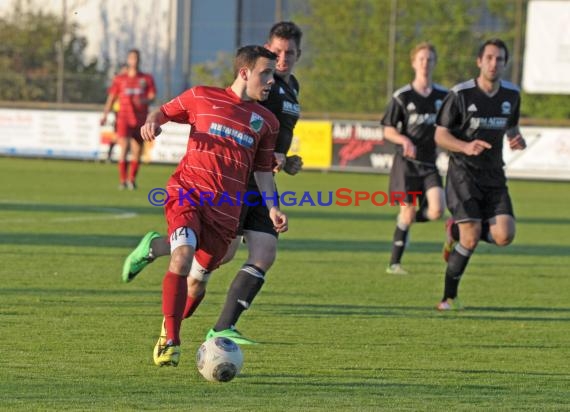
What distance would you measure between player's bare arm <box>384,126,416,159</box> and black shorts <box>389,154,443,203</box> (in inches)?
10.0

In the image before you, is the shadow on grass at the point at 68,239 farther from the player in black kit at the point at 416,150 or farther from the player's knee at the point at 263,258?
the player's knee at the point at 263,258

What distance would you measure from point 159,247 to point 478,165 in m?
3.14

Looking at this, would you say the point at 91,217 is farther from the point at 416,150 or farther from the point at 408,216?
the point at 416,150

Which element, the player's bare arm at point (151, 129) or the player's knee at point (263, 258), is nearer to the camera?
the player's bare arm at point (151, 129)

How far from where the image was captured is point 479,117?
10258 mm

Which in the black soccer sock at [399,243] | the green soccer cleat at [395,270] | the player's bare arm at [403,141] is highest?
the player's bare arm at [403,141]

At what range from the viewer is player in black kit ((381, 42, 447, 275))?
41.7 ft

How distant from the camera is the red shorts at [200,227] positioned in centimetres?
735

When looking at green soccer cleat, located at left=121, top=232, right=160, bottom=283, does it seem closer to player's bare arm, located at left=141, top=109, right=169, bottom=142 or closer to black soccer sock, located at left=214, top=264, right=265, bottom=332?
black soccer sock, located at left=214, top=264, right=265, bottom=332

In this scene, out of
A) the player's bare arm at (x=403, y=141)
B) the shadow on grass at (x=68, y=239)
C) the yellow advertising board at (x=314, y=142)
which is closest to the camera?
the player's bare arm at (x=403, y=141)

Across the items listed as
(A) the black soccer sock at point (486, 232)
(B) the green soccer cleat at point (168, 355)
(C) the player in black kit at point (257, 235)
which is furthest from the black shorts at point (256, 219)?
(A) the black soccer sock at point (486, 232)

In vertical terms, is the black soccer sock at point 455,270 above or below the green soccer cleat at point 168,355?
below

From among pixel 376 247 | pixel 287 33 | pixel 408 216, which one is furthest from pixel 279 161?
pixel 376 247

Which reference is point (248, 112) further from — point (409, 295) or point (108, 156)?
point (108, 156)
